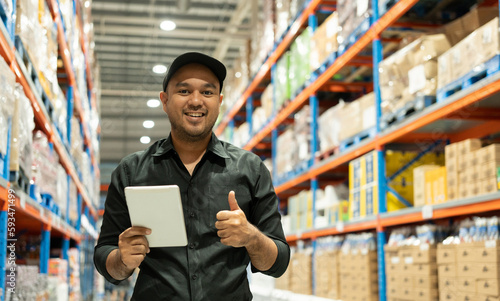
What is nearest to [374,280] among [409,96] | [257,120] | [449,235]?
[449,235]

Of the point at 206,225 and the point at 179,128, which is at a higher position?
the point at 179,128

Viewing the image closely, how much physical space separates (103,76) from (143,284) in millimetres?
18301

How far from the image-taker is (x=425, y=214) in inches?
167

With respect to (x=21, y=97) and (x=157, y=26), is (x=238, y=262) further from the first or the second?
(x=157, y=26)

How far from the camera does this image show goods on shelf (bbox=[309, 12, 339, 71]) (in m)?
6.36

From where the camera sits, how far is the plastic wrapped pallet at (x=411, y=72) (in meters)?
4.44

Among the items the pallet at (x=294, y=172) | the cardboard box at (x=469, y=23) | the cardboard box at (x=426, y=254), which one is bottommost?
the cardboard box at (x=426, y=254)

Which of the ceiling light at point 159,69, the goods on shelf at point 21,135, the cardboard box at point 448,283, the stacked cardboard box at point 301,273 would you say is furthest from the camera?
the ceiling light at point 159,69

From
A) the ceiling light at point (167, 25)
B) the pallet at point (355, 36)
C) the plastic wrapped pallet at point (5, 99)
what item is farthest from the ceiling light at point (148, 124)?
the plastic wrapped pallet at point (5, 99)

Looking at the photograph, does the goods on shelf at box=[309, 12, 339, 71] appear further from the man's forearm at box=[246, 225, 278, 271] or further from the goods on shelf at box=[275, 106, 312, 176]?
the man's forearm at box=[246, 225, 278, 271]

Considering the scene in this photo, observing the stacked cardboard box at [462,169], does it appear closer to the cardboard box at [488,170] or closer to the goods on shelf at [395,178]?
the cardboard box at [488,170]

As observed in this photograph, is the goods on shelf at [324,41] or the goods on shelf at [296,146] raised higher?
the goods on shelf at [324,41]

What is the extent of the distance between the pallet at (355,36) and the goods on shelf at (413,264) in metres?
1.88

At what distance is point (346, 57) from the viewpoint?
5.87 meters
